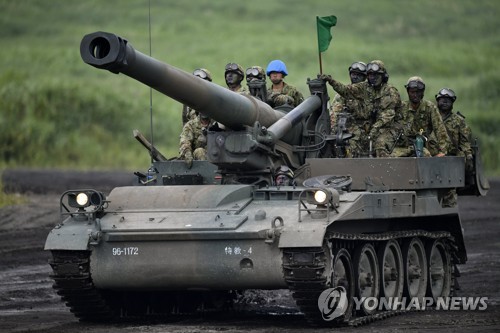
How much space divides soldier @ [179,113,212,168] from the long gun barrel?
5.66ft

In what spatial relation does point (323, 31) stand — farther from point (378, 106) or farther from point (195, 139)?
point (195, 139)

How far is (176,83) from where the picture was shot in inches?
730

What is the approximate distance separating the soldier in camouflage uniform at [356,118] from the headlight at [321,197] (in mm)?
3777

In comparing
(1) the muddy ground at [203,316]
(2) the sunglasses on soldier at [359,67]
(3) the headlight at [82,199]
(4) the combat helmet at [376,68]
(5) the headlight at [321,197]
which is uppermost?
(2) the sunglasses on soldier at [359,67]

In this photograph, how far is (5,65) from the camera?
217 ft

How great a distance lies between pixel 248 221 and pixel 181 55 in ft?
163

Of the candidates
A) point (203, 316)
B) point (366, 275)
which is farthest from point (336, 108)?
point (203, 316)

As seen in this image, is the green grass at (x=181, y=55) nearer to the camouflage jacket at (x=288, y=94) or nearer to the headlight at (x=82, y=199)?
the camouflage jacket at (x=288, y=94)

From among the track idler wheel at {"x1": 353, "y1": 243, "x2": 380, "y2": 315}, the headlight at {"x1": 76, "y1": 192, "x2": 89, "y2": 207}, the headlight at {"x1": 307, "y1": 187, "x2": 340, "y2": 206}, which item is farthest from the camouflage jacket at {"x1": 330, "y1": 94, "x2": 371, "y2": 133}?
the headlight at {"x1": 76, "y1": 192, "x2": 89, "y2": 207}

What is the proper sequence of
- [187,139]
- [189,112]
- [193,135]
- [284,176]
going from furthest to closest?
[189,112], [193,135], [187,139], [284,176]

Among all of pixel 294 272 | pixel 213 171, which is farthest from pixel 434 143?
pixel 294 272

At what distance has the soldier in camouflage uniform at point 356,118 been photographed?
76.3 feet

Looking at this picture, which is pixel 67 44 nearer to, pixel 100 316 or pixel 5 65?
pixel 5 65

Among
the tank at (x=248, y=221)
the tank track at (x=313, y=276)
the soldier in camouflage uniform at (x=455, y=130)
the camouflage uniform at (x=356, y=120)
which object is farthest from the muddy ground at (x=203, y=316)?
the camouflage uniform at (x=356, y=120)
